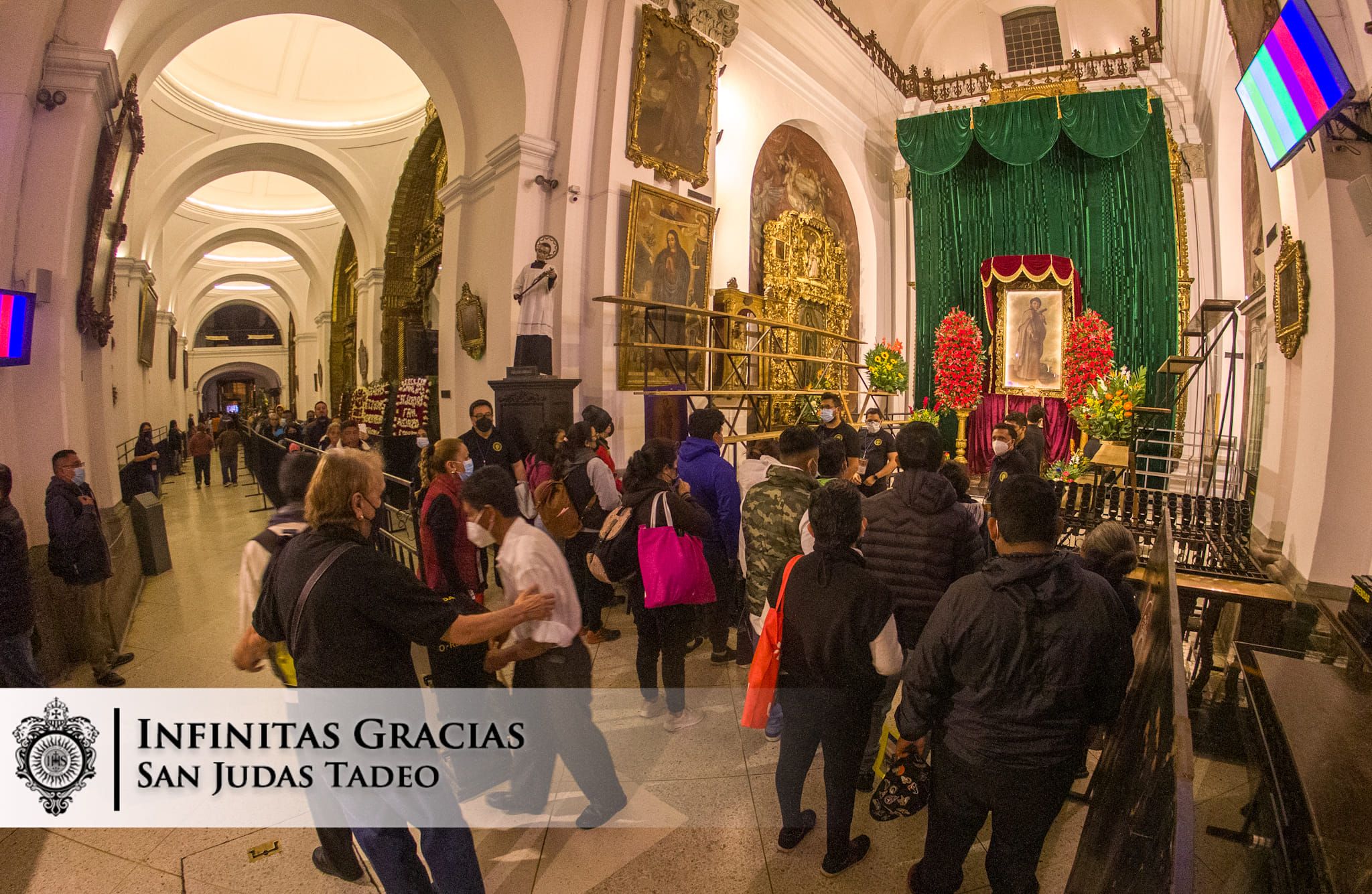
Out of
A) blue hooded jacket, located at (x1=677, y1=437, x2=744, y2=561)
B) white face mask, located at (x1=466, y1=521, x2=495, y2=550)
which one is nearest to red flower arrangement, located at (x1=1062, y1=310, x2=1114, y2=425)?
blue hooded jacket, located at (x1=677, y1=437, x2=744, y2=561)

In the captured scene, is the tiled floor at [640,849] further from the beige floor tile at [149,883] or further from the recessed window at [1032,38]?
the recessed window at [1032,38]

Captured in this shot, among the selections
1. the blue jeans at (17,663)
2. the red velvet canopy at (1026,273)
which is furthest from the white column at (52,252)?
the red velvet canopy at (1026,273)

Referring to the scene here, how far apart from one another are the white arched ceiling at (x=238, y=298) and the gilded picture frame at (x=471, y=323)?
1805 cm

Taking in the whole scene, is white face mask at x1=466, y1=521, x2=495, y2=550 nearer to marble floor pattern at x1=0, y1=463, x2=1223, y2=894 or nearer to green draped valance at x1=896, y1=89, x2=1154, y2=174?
marble floor pattern at x1=0, y1=463, x2=1223, y2=894

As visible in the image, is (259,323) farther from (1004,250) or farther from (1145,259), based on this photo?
(1145,259)

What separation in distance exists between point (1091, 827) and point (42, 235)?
686cm

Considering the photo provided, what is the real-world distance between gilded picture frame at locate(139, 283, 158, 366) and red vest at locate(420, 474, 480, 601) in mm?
11825

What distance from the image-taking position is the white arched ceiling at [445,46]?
763 cm

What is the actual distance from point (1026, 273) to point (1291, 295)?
30.5 ft

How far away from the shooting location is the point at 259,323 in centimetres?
3450

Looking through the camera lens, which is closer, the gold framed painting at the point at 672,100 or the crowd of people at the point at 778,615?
the crowd of people at the point at 778,615

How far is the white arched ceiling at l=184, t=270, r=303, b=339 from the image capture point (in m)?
23.9

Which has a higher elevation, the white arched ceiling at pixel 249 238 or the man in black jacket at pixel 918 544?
the white arched ceiling at pixel 249 238

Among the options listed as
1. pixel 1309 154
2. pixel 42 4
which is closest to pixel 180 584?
pixel 42 4
